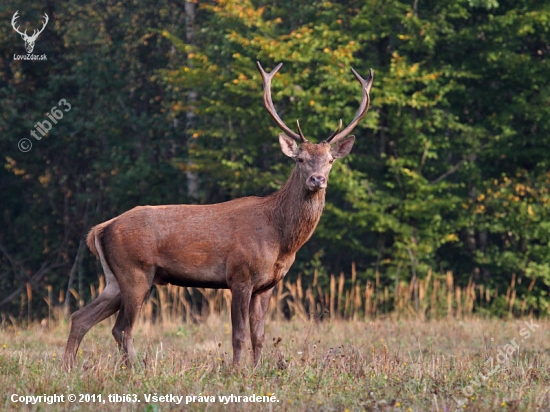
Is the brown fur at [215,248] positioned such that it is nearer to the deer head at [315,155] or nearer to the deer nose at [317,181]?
the deer head at [315,155]

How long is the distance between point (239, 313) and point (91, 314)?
55.8 inches

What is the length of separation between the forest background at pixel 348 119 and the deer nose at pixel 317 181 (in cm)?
736

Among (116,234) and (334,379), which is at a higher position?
(116,234)

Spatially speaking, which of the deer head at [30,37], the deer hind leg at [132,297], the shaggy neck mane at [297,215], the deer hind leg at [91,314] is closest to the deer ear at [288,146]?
the shaggy neck mane at [297,215]

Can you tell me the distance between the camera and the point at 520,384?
721 cm

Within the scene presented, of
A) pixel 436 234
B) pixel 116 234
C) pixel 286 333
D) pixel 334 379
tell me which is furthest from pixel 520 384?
pixel 436 234

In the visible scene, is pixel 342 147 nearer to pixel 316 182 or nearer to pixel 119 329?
pixel 316 182

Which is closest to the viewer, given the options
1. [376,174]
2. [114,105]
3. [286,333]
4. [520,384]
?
[520,384]

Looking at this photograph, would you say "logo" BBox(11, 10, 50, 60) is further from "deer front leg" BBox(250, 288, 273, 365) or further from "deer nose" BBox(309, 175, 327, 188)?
"deer nose" BBox(309, 175, 327, 188)

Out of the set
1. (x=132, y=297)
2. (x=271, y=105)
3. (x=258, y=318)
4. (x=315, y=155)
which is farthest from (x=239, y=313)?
(x=271, y=105)

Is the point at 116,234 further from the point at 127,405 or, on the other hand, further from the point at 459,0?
the point at 459,0

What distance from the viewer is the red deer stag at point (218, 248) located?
8711 millimetres

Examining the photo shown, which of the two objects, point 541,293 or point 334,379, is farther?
point 541,293

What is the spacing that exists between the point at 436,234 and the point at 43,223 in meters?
9.30
